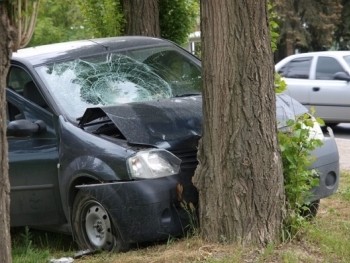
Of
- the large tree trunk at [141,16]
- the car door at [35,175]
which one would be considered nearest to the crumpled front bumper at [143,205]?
the car door at [35,175]

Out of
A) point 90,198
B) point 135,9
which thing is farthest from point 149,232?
point 135,9

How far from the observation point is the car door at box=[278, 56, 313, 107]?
1506 centimetres

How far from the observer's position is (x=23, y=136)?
6.46m

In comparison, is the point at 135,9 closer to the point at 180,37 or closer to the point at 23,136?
the point at 180,37

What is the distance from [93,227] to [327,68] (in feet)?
33.0

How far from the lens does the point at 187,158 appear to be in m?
6.02

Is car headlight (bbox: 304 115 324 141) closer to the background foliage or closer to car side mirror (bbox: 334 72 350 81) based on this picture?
car side mirror (bbox: 334 72 350 81)

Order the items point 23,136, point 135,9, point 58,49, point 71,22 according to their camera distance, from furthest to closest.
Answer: point 71,22 < point 135,9 < point 58,49 < point 23,136

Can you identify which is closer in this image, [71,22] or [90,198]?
[90,198]

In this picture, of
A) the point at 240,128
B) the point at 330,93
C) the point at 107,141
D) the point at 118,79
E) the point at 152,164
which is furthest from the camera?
the point at 330,93

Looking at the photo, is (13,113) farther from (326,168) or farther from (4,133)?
(4,133)

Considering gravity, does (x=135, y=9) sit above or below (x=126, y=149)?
above

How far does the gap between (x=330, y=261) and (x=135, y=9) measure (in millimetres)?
5169

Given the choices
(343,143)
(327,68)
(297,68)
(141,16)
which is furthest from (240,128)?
(297,68)
